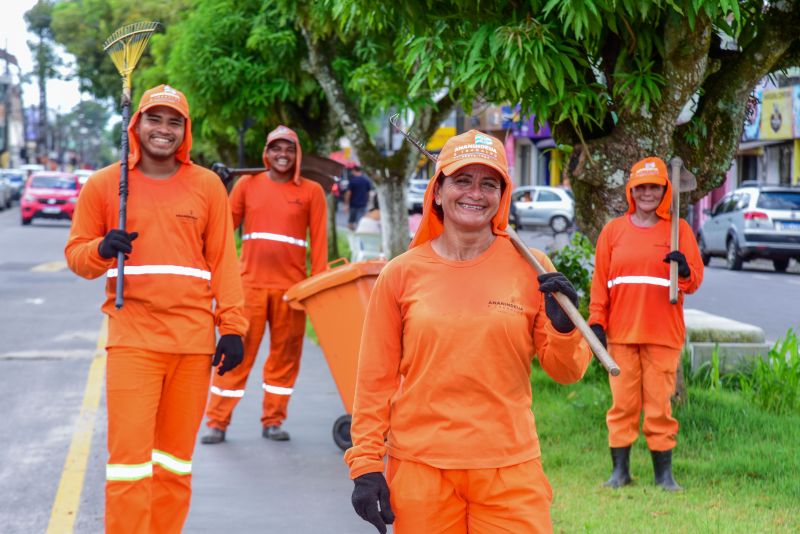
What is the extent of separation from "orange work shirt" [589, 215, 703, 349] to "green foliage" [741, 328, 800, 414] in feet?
6.79

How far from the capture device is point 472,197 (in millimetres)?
3713

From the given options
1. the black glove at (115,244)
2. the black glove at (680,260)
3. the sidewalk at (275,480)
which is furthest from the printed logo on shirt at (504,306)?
the black glove at (680,260)

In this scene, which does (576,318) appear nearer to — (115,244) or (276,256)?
(115,244)

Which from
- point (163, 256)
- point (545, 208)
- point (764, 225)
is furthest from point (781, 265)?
point (163, 256)

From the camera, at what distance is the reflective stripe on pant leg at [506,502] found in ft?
11.6

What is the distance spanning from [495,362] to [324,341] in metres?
4.24

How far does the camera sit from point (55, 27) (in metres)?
46.1

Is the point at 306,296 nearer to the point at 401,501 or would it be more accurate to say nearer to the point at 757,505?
the point at 757,505

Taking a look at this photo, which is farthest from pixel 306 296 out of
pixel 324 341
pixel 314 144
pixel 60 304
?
pixel 314 144

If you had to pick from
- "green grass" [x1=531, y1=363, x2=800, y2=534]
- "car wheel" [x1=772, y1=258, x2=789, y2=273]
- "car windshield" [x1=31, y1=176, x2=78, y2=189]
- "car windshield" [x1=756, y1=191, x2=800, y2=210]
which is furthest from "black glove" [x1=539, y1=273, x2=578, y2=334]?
"car windshield" [x1=31, y1=176, x2=78, y2=189]

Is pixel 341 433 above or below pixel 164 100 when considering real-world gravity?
below

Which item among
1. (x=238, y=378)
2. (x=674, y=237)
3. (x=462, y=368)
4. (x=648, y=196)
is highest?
(x=648, y=196)

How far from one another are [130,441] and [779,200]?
2158 centimetres

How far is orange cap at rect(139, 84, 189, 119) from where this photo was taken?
17.4 ft
